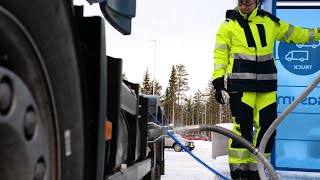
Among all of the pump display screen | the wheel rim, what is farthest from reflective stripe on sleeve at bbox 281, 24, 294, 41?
the wheel rim

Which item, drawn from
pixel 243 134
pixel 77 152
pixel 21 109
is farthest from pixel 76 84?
pixel 243 134

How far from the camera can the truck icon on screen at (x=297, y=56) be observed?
741 cm

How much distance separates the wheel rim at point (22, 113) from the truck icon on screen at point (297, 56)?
649 centimetres

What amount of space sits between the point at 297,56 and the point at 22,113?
6.69m

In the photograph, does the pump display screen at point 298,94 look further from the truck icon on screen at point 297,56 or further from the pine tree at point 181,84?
the pine tree at point 181,84

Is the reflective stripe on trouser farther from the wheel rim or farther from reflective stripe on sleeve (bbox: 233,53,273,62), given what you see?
the wheel rim

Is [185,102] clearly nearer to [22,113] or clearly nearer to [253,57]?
[253,57]

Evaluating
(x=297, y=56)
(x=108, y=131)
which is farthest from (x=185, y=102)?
(x=108, y=131)

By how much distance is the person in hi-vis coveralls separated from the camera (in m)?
4.92

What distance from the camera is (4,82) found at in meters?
1.17

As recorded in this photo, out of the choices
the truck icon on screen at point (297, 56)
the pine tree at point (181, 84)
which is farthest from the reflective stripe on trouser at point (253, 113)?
the pine tree at point (181, 84)

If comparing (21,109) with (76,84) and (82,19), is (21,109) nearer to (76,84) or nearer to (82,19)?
(76,84)

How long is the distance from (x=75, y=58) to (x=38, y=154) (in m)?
0.34

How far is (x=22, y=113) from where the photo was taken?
3.96 ft
